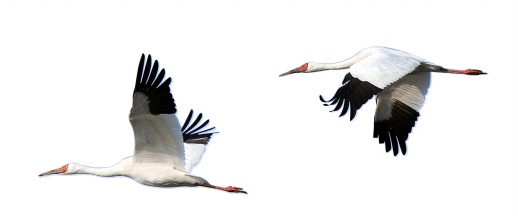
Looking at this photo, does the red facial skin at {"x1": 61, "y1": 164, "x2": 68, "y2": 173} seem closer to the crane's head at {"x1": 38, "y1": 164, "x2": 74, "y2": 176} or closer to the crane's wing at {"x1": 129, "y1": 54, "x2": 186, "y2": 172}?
the crane's head at {"x1": 38, "y1": 164, "x2": 74, "y2": 176}

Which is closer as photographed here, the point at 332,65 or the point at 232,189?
the point at 232,189

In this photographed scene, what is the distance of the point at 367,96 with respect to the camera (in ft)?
58.2

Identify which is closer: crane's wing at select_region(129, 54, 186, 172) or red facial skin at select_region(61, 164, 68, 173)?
crane's wing at select_region(129, 54, 186, 172)

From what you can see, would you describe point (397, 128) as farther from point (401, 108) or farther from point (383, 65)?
point (383, 65)

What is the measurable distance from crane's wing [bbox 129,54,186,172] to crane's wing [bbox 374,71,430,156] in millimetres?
3566

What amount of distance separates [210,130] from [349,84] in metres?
3.64

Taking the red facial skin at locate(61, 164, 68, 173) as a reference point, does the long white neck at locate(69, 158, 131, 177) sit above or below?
above

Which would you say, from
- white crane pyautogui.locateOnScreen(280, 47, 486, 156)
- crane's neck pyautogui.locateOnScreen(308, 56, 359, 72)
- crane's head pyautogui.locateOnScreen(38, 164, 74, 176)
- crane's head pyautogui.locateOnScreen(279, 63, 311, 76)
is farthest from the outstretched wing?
crane's head pyautogui.locateOnScreen(38, 164, 74, 176)

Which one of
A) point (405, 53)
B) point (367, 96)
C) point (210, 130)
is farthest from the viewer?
point (210, 130)

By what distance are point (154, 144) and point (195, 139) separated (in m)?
2.47

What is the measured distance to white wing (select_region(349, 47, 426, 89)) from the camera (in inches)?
714

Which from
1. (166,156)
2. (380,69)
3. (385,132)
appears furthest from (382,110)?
(166,156)

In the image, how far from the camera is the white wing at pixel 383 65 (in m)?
18.1

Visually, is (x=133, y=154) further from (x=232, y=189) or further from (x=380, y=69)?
(x=380, y=69)
